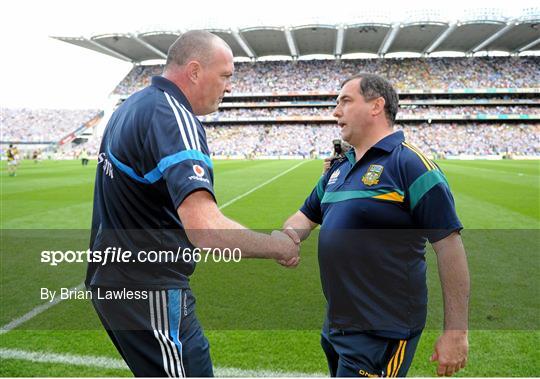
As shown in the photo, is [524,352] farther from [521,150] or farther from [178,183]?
[521,150]

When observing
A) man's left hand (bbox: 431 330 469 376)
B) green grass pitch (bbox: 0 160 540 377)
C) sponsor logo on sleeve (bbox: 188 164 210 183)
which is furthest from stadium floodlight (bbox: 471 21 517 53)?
sponsor logo on sleeve (bbox: 188 164 210 183)

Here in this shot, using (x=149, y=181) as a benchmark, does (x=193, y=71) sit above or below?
above

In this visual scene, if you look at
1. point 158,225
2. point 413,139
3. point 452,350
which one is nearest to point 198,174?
point 158,225

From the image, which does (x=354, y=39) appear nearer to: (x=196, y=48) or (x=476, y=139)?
(x=476, y=139)

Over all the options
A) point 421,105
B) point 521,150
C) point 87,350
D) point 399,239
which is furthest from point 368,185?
point 421,105

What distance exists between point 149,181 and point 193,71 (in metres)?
0.62

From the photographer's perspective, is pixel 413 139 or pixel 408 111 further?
pixel 408 111

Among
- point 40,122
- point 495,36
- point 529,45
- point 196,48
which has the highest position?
point 495,36

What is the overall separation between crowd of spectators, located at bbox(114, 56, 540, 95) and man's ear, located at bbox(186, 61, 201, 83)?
66367 millimetres

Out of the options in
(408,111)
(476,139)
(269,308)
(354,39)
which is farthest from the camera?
(408,111)

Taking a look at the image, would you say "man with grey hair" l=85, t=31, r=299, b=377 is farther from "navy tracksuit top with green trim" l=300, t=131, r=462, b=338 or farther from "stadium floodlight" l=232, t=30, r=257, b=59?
"stadium floodlight" l=232, t=30, r=257, b=59

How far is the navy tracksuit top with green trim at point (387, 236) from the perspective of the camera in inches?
90.1

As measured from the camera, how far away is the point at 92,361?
12.6 feet

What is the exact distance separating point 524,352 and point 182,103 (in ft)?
12.7
